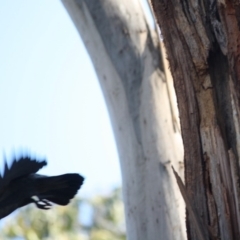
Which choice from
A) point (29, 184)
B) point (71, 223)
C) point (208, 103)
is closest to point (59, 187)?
point (29, 184)

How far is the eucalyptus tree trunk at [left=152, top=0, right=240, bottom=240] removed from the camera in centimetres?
149

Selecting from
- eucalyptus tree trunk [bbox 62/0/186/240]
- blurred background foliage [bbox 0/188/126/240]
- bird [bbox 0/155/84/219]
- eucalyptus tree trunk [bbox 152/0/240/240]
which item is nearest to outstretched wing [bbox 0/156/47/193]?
bird [bbox 0/155/84/219]

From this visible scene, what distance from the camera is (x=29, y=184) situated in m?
1.67

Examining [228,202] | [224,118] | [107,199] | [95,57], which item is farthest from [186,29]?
[107,199]

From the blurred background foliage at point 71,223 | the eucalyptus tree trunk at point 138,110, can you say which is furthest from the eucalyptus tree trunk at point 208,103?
the blurred background foliage at point 71,223

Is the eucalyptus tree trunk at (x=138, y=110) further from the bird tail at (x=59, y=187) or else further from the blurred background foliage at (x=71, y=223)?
the blurred background foliage at (x=71, y=223)

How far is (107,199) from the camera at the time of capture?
806 cm

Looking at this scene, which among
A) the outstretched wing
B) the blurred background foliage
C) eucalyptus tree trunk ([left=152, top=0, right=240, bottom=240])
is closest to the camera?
eucalyptus tree trunk ([left=152, top=0, right=240, bottom=240])

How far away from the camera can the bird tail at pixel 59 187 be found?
5.49 feet

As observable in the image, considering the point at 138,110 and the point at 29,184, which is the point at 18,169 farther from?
the point at 138,110

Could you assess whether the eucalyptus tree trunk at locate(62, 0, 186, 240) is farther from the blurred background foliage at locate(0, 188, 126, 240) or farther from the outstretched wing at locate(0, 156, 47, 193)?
the blurred background foliage at locate(0, 188, 126, 240)

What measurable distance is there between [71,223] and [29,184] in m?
5.84

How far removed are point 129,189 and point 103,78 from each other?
48cm

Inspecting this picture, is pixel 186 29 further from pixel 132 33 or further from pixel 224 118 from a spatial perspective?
pixel 132 33
